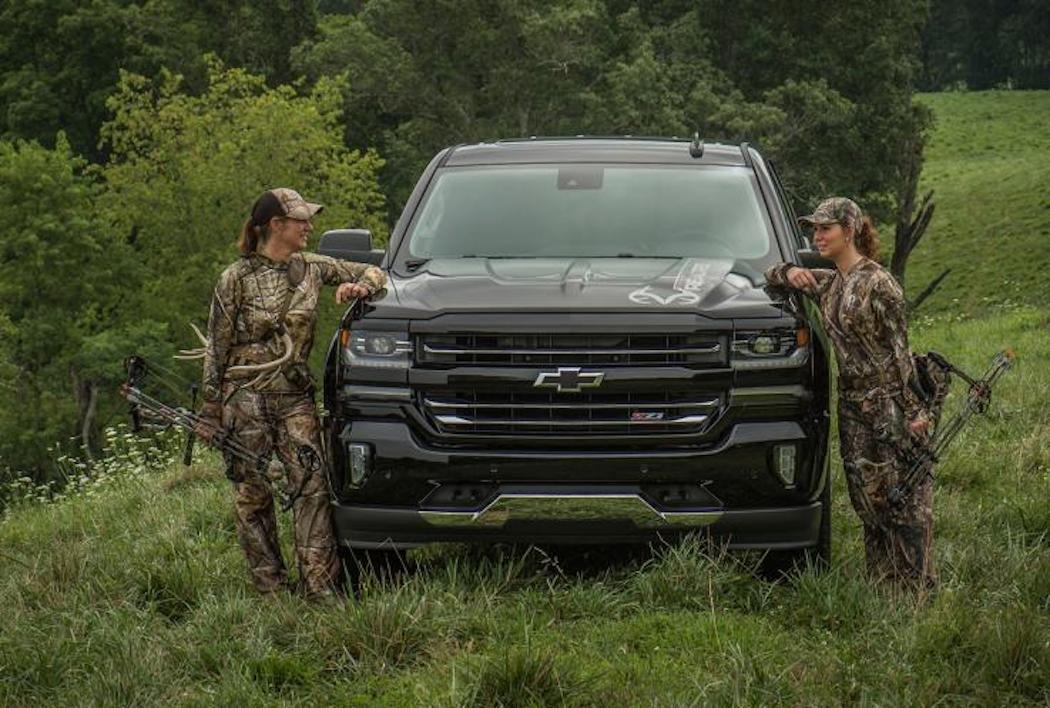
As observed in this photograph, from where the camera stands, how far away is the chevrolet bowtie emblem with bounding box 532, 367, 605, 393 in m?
5.48

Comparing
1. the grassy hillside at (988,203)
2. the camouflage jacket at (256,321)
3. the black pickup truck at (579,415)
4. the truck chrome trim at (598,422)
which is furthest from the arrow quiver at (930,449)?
the grassy hillside at (988,203)

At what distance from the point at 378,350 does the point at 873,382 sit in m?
1.93

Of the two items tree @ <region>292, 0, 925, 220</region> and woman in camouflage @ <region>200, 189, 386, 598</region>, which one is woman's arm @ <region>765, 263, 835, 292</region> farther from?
tree @ <region>292, 0, 925, 220</region>

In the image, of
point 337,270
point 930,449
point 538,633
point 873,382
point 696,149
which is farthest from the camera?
point 696,149

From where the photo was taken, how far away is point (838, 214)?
19.0 feet

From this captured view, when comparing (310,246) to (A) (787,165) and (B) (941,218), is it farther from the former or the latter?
(B) (941,218)

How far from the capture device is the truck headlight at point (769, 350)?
553cm

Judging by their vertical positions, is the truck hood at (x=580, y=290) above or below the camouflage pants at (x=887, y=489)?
above

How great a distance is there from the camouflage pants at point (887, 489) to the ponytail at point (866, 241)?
578 mm

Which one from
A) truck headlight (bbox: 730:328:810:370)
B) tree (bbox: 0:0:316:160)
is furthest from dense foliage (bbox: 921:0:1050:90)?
truck headlight (bbox: 730:328:810:370)

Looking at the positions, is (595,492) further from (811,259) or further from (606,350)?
(811,259)

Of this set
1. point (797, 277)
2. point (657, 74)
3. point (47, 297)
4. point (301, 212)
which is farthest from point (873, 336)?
point (47, 297)

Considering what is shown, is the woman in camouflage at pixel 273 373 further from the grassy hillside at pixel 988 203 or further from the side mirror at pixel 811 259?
the grassy hillside at pixel 988 203

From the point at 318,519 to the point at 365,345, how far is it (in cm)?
81
